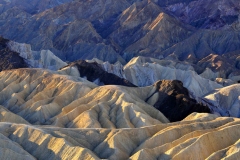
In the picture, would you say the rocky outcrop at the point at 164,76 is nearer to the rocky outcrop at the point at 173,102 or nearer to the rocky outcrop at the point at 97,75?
the rocky outcrop at the point at 97,75

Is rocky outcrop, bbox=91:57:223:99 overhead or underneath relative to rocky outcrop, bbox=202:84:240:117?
underneath

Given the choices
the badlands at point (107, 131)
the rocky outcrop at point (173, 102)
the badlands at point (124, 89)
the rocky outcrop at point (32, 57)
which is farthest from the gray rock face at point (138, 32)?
the badlands at point (107, 131)

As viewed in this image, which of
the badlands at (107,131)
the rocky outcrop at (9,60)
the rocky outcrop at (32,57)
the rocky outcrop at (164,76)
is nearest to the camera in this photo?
the badlands at (107,131)

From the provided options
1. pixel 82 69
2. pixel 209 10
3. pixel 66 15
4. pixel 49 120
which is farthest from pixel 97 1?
pixel 49 120

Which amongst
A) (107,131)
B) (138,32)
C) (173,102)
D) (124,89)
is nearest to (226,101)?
(173,102)

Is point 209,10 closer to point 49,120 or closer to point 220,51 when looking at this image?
point 220,51

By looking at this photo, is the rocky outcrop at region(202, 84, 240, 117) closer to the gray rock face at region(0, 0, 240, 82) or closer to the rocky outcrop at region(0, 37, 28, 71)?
the rocky outcrop at region(0, 37, 28, 71)

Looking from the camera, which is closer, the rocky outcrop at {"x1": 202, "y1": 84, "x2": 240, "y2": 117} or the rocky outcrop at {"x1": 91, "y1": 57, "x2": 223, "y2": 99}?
the rocky outcrop at {"x1": 202, "y1": 84, "x2": 240, "y2": 117}

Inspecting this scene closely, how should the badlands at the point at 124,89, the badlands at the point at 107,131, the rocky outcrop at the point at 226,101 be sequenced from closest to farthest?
the badlands at the point at 107,131 → the badlands at the point at 124,89 → the rocky outcrop at the point at 226,101

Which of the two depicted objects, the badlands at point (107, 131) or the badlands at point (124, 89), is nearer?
the badlands at point (107, 131)

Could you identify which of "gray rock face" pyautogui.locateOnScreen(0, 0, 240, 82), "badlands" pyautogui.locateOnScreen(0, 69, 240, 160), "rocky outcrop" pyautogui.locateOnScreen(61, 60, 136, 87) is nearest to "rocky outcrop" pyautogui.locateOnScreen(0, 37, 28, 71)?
"rocky outcrop" pyautogui.locateOnScreen(61, 60, 136, 87)

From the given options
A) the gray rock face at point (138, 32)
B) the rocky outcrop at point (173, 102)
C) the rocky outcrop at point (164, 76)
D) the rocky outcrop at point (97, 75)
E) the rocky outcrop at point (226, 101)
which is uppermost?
→ the rocky outcrop at point (173, 102)
